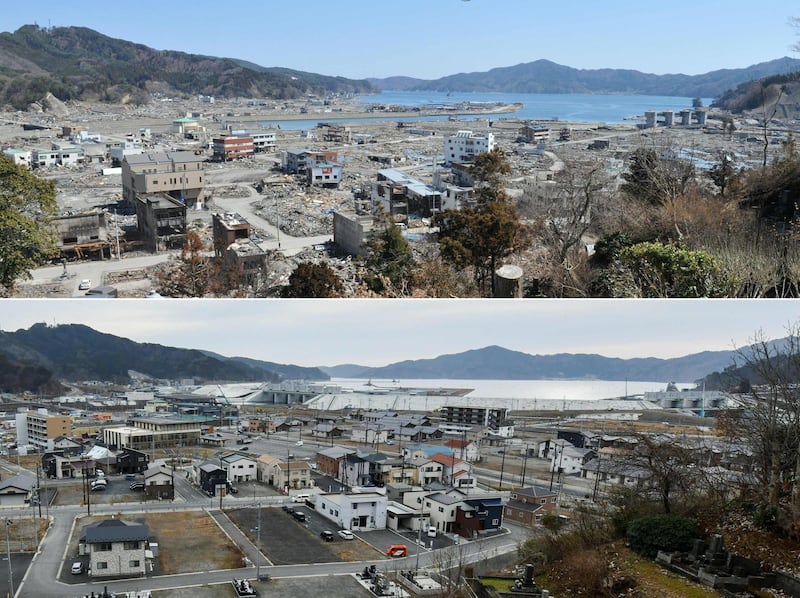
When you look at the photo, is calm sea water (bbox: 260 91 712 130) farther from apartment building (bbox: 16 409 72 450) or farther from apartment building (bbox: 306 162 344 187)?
apartment building (bbox: 16 409 72 450)

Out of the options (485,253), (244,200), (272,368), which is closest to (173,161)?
(244,200)

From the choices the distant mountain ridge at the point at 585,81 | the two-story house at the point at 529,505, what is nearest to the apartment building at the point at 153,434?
the two-story house at the point at 529,505

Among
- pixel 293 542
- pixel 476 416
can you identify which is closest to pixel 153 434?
pixel 293 542

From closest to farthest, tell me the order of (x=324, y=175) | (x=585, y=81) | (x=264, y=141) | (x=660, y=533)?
(x=660, y=533), (x=585, y=81), (x=324, y=175), (x=264, y=141)

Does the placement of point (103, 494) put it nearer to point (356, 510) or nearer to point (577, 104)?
point (356, 510)

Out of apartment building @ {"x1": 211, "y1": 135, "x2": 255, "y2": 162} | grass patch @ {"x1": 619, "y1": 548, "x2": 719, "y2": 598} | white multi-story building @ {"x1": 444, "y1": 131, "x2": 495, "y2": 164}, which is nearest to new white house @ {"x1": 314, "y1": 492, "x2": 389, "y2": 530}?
grass patch @ {"x1": 619, "y1": 548, "x2": 719, "y2": 598}
